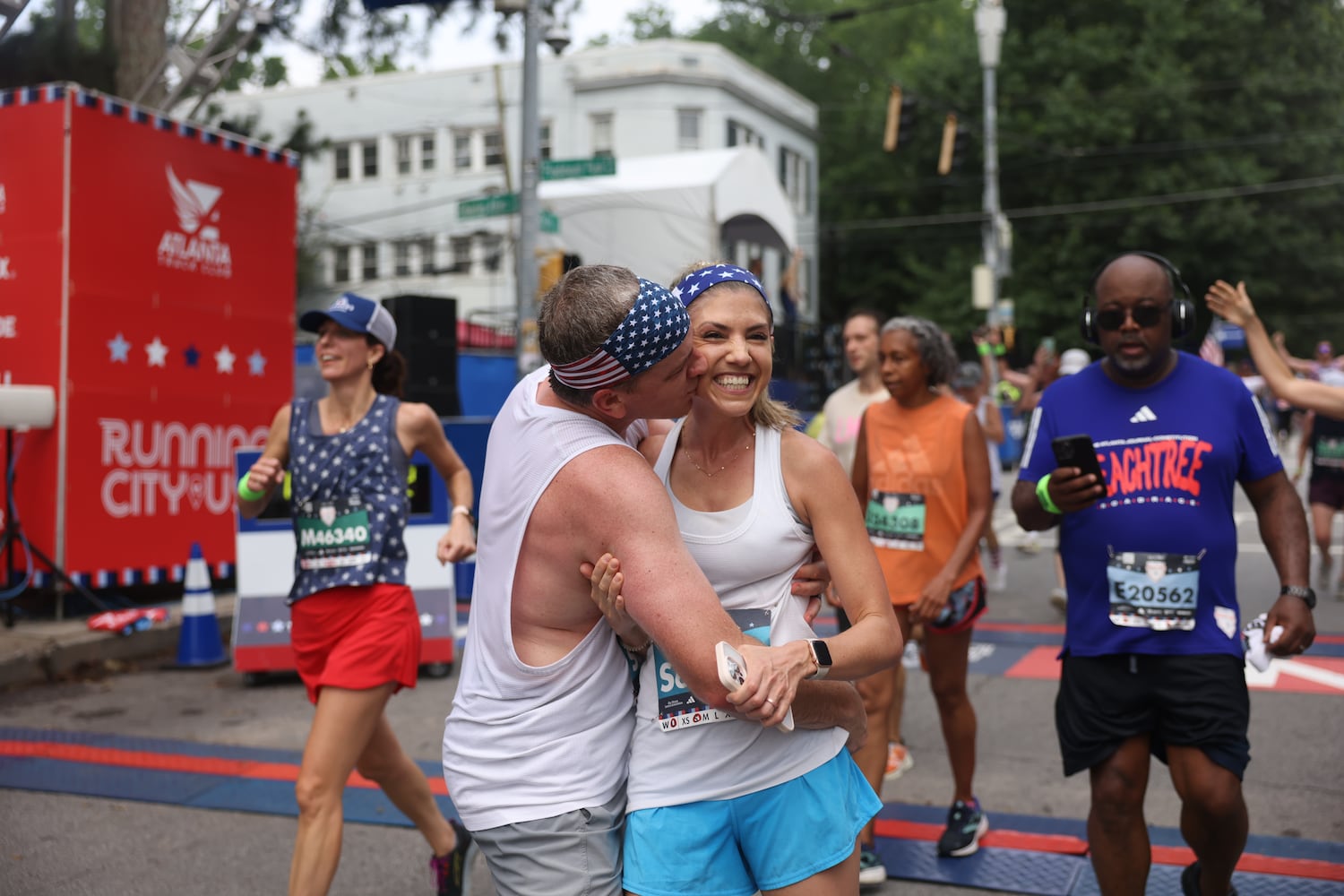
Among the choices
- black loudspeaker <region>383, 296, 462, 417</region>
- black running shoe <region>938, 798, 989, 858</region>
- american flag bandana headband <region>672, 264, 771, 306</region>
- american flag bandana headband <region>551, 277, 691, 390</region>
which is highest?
black loudspeaker <region>383, 296, 462, 417</region>

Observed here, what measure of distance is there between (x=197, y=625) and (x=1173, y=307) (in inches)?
264

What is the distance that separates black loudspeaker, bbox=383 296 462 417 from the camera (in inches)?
465

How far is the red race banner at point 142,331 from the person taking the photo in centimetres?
892

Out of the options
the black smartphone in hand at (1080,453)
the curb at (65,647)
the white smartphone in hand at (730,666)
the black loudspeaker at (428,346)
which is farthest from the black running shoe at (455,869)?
the black loudspeaker at (428,346)

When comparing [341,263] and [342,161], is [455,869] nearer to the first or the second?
[341,263]

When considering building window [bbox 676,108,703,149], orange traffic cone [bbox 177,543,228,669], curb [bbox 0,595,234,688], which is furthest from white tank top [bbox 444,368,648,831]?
building window [bbox 676,108,703,149]

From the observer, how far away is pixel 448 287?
38.0m

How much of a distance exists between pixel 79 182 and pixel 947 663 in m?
7.20

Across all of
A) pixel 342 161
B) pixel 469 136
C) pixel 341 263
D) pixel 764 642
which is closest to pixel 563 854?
pixel 764 642

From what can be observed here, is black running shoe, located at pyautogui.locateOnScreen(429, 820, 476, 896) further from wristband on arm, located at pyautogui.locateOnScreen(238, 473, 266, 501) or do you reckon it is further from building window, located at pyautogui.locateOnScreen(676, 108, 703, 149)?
building window, located at pyautogui.locateOnScreen(676, 108, 703, 149)

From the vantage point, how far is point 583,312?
2246mm

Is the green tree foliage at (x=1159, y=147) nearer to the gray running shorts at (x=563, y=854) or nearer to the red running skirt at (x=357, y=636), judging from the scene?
the red running skirt at (x=357, y=636)

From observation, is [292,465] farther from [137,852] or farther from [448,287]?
[448,287]

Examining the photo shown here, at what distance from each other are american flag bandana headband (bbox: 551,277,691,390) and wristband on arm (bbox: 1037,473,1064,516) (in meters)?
1.58
